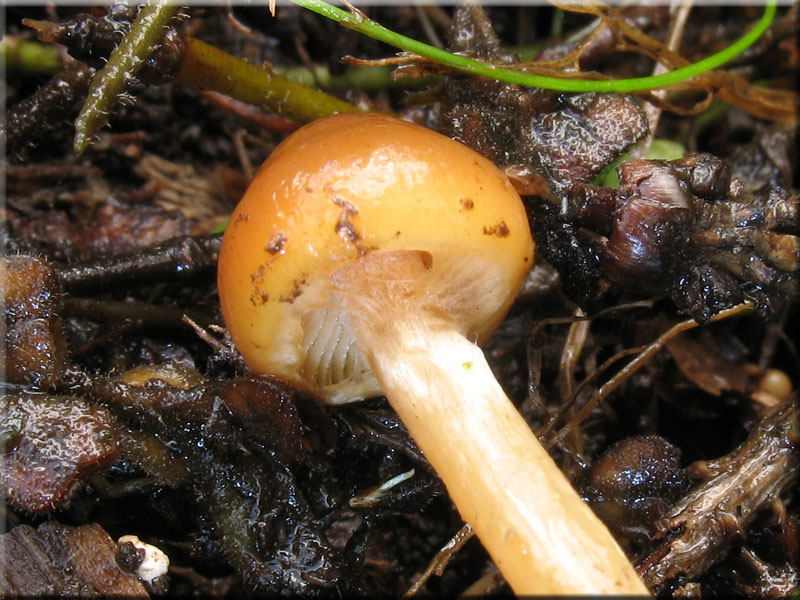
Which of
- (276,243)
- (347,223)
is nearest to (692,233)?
(347,223)

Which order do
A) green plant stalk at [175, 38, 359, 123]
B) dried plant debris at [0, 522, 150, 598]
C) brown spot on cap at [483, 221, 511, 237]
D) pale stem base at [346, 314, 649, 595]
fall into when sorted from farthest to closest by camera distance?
green plant stalk at [175, 38, 359, 123] → dried plant debris at [0, 522, 150, 598] → brown spot on cap at [483, 221, 511, 237] → pale stem base at [346, 314, 649, 595]

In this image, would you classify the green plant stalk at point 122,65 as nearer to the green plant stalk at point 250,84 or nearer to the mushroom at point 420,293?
the green plant stalk at point 250,84

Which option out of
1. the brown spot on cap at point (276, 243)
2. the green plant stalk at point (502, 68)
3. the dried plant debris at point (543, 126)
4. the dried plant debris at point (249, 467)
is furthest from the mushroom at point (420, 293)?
the dried plant debris at point (543, 126)

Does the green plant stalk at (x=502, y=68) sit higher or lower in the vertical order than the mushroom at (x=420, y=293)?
higher

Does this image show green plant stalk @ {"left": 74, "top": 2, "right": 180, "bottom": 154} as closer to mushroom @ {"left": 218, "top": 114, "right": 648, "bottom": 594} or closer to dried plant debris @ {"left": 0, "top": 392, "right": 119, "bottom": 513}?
mushroom @ {"left": 218, "top": 114, "right": 648, "bottom": 594}

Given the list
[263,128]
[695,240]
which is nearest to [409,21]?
[263,128]

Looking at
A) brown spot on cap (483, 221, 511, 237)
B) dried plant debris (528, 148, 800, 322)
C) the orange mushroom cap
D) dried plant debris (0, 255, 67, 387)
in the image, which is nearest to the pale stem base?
the orange mushroom cap

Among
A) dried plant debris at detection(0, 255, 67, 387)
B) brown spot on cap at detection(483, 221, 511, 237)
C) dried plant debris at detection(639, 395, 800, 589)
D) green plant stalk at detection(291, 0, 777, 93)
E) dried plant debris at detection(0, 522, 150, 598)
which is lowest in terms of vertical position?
dried plant debris at detection(0, 522, 150, 598)
